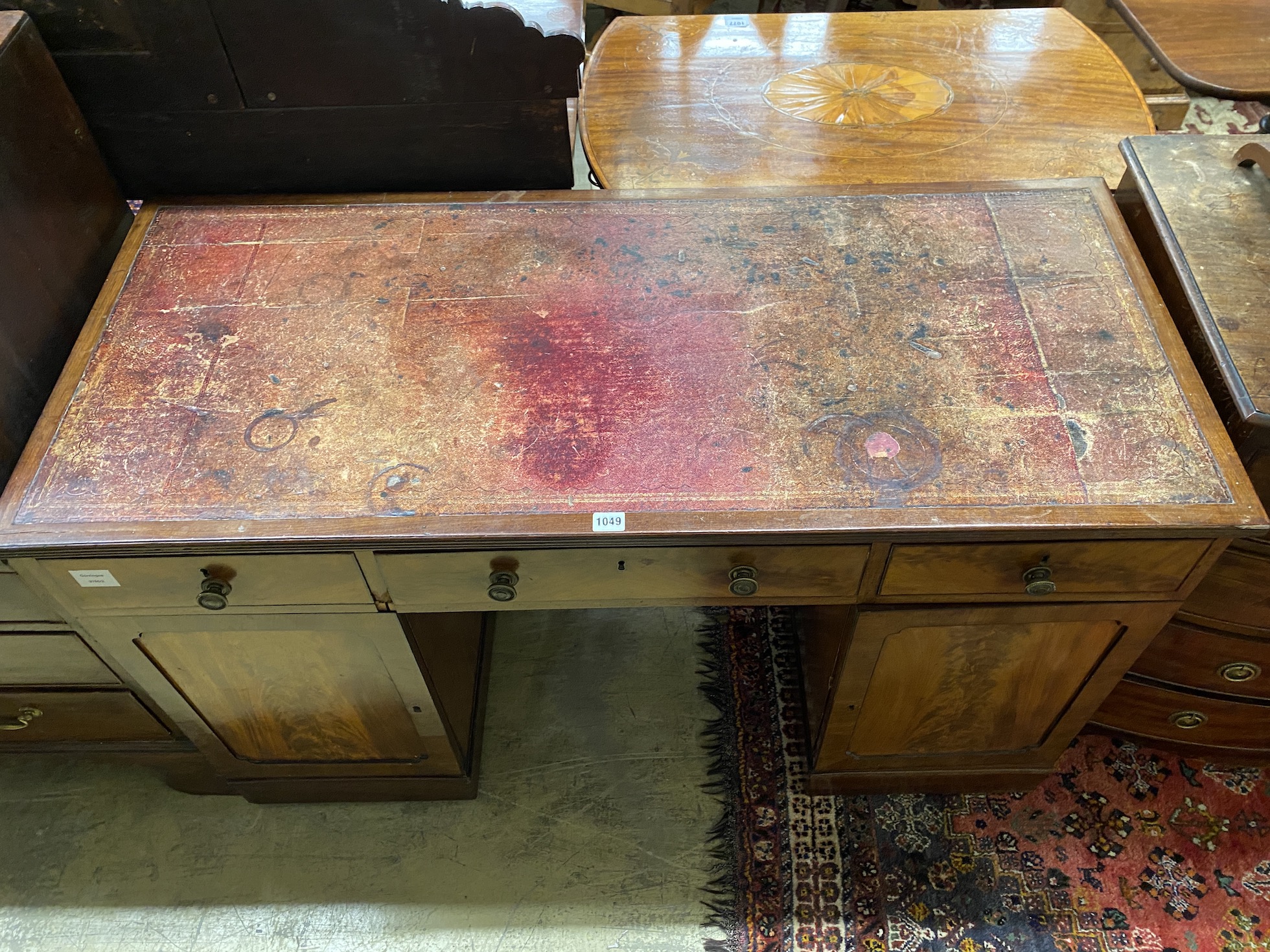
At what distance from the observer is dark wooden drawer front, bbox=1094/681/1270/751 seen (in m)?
1.72

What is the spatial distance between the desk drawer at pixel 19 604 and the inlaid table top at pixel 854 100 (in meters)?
1.25

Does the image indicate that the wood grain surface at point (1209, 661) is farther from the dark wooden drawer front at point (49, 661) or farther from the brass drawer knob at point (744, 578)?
the dark wooden drawer front at point (49, 661)

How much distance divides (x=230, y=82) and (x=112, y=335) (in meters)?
0.46

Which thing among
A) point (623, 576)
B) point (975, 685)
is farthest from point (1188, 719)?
point (623, 576)

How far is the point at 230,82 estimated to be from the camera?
4.85 ft

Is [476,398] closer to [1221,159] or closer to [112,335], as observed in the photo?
[112,335]

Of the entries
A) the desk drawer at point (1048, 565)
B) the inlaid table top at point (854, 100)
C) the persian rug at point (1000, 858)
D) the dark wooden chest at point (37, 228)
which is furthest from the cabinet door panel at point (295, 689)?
the inlaid table top at point (854, 100)

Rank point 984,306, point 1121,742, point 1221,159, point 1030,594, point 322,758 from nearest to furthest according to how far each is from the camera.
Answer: point 1030,594 < point 984,306 < point 1221,159 < point 322,758 < point 1121,742

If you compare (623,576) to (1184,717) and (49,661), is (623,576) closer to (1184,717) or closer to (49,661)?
(49,661)

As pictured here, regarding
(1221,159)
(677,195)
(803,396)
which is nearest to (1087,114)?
(1221,159)

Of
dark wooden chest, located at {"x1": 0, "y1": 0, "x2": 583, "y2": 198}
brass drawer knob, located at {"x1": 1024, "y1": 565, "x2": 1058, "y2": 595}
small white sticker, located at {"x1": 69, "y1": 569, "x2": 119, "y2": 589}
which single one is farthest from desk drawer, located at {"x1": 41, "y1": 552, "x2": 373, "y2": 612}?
brass drawer knob, located at {"x1": 1024, "y1": 565, "x2": 1058, "y2": 595}

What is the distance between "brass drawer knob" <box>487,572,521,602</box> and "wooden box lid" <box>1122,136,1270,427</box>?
1.01m

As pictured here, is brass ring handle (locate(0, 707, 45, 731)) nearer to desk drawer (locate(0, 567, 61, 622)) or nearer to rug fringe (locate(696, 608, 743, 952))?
desk drawer (locate(0, 567, 61, 622))

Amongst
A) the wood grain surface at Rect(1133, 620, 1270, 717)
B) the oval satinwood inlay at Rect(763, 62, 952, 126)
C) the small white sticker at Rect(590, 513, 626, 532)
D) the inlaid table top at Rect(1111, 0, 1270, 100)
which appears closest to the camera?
the small white sticker at Rect(590, 513, 626, 532)
